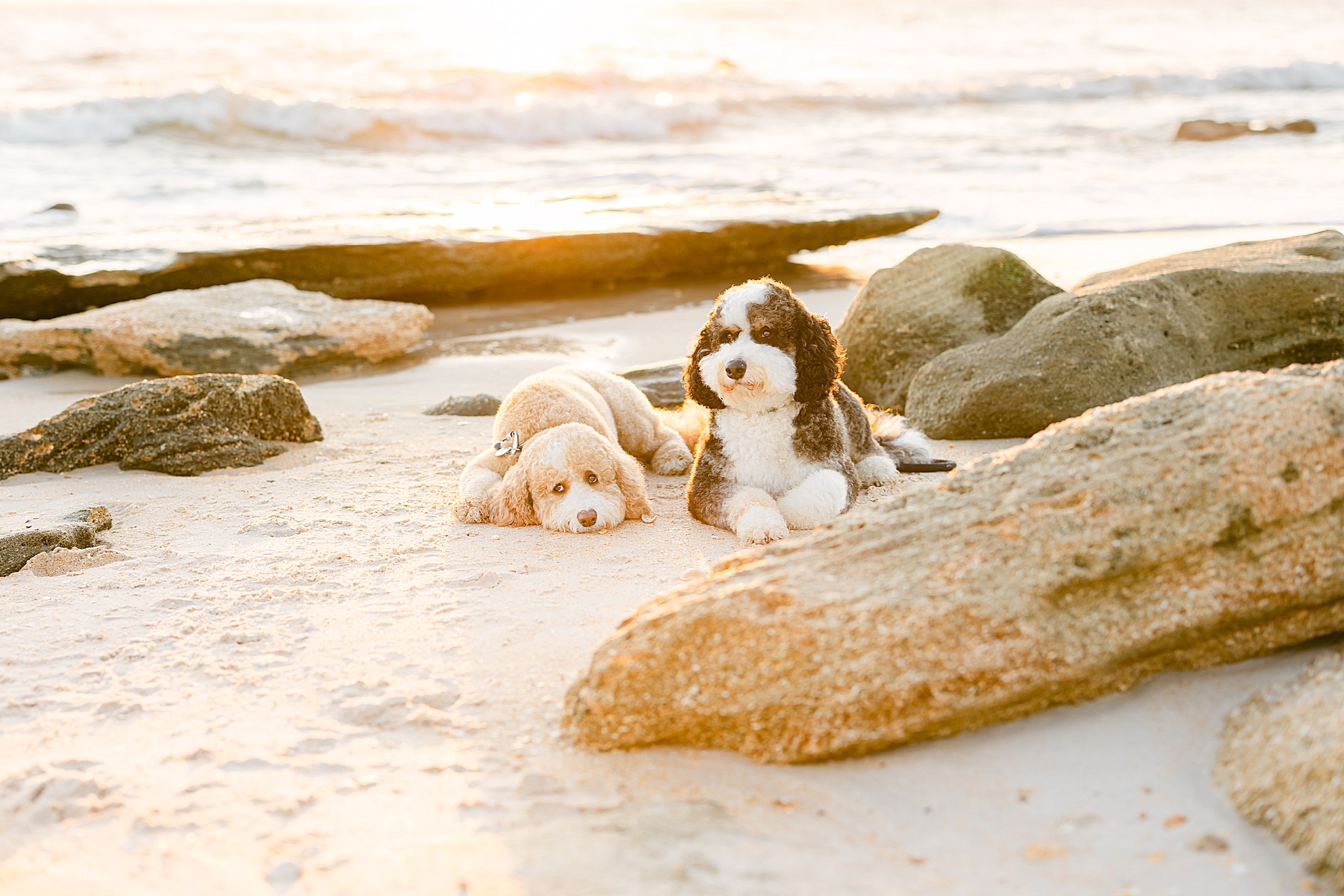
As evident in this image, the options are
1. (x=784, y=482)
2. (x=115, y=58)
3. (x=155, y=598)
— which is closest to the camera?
(x=155, y=598)

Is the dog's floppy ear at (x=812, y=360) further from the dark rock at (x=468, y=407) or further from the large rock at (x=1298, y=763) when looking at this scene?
the dark rock at (x=468, y=407)

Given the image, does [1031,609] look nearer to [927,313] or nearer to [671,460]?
[671,460]

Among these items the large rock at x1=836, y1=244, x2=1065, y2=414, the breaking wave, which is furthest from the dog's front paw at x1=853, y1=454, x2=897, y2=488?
the breaking wave

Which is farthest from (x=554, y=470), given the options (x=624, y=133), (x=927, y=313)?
(x=624, y=133)

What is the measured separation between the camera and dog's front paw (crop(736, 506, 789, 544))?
15.0 feet

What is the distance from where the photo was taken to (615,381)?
595 cm

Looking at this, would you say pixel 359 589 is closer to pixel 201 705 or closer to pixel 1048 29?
pixel 201 705

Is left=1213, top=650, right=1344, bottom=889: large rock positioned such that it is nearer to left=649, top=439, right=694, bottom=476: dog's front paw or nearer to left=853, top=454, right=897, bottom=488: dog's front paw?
left=853, top=454, right=897, bottom=488: dog's front paw

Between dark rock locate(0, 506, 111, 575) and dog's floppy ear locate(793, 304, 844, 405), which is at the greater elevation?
dog's floppy ear locate(793, 304, 844, 405)

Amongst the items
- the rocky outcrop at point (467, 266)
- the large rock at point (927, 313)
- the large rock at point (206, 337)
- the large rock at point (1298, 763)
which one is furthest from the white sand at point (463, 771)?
the rocky outcrop at point (467, 266)

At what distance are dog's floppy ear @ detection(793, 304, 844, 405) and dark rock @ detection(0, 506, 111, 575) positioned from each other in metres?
2.98

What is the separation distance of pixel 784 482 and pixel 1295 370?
6.88 ft

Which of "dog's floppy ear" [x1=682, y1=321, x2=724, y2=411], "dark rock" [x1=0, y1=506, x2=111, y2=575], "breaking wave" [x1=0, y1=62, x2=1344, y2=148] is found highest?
"breaking wave" [x1=0, y1=62, x2=1344, y2=148]

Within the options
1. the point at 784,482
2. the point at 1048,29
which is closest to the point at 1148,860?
the point at 784,482
